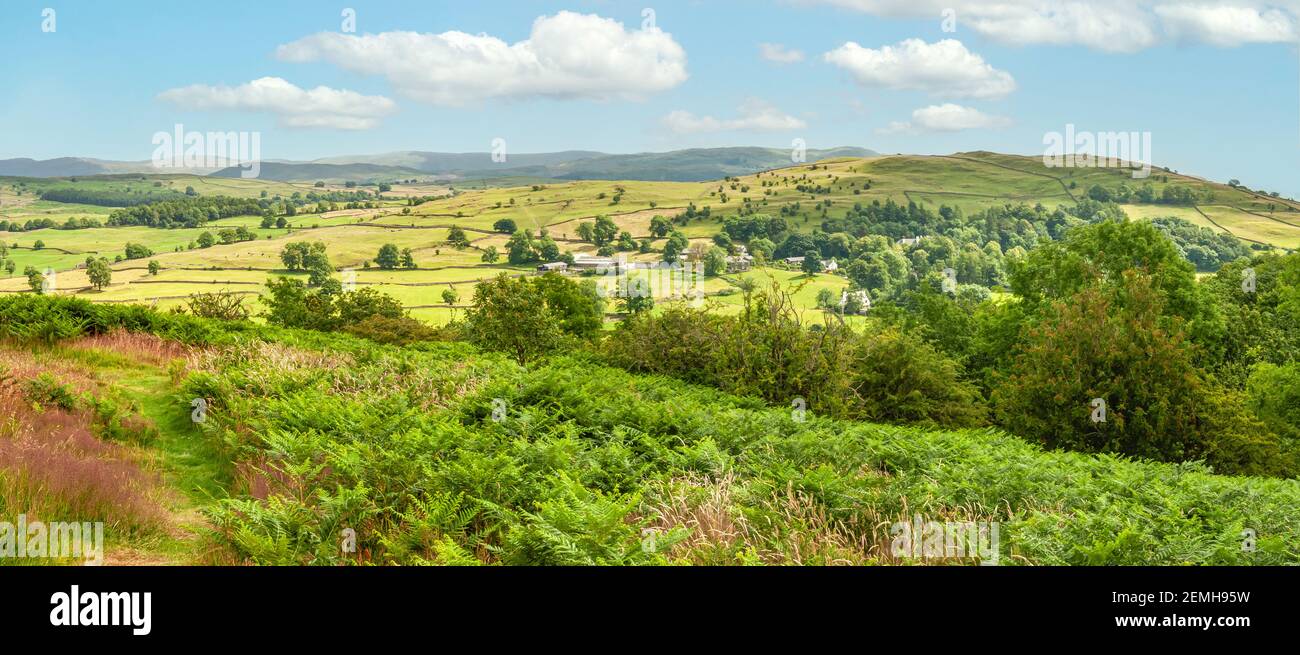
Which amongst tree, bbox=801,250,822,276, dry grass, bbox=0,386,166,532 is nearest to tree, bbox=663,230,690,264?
tree, bbox=801,250,822,276

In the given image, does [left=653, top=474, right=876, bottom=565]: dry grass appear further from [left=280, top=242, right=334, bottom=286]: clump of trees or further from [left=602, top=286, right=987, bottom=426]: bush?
[left=280, top=242, right=334, bottom=286]: clump of trees

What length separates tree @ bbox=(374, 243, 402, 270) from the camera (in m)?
134

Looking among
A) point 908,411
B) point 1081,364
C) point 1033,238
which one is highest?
point 1033,238

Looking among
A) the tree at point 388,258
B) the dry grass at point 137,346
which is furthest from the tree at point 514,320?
the tree at point 388,258

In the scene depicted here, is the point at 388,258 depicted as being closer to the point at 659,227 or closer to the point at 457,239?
the point at 457,239

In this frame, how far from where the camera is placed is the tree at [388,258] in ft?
438

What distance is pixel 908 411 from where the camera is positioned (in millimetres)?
25078

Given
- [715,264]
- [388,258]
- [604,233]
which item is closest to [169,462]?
[715,264]

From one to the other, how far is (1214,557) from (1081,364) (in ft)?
58.8

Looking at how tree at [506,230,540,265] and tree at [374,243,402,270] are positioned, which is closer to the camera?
tree at [374,243,402,270]

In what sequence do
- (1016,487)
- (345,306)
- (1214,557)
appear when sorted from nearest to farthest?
1. (1214,557)
2. (1016,487)
3. (345,306)
